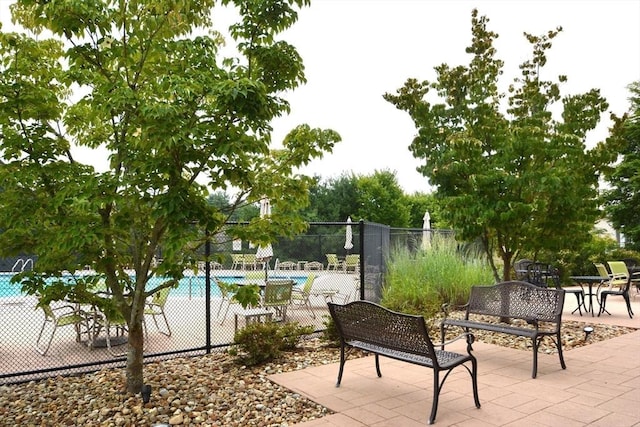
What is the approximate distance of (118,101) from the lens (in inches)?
147

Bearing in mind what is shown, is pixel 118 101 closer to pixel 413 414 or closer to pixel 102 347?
pixel 413 414

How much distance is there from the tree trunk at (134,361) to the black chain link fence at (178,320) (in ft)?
2.52

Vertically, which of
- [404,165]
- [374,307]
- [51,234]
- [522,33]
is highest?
[404,165]

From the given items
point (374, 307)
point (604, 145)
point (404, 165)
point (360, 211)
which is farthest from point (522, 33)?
point (404, 165)

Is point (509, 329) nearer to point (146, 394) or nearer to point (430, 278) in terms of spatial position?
point (146, 394)

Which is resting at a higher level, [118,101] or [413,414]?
[118,101]

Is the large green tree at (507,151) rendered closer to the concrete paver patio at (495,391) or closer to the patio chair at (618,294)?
the patio chair at (618,294)

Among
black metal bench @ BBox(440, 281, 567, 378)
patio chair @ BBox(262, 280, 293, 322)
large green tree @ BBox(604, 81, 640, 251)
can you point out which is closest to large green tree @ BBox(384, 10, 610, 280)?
black metal bench @ BBox(440, 281, 567, 378)

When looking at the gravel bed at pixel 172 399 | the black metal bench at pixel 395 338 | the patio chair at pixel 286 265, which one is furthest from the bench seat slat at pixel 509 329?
the patio chair at pixel 286 265

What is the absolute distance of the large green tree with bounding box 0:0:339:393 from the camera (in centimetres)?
388

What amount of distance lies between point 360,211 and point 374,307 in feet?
85.8

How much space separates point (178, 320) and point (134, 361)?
183 inches

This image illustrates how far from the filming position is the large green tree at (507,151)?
759cm

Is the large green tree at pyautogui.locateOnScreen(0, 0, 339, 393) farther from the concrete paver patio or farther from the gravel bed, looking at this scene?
the concrete paver patio
